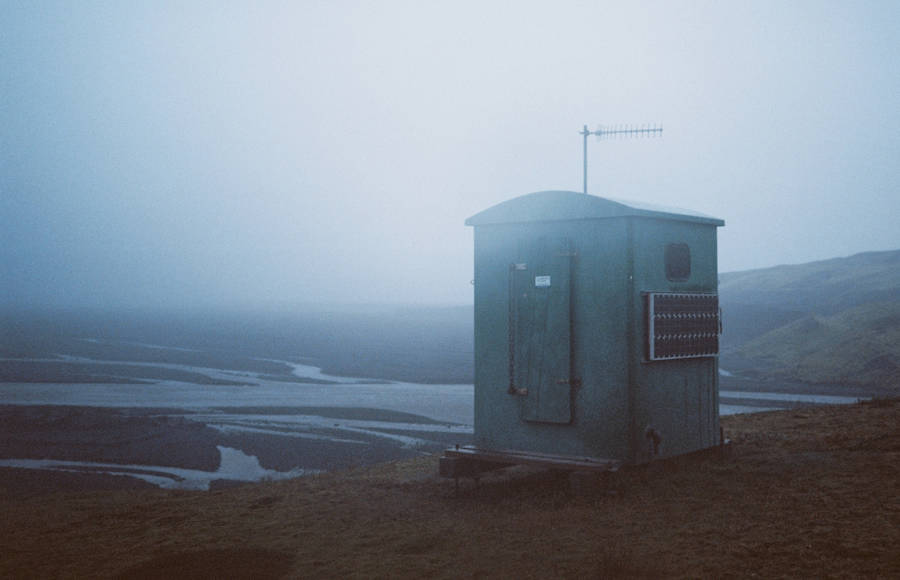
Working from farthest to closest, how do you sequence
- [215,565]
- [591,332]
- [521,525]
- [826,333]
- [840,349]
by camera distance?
[826,333] → [840,349] → [591,332] → [521,525] → [215,565]

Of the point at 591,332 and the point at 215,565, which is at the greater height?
the point at 591,332

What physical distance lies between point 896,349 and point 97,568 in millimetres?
29444

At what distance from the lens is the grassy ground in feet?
18.2

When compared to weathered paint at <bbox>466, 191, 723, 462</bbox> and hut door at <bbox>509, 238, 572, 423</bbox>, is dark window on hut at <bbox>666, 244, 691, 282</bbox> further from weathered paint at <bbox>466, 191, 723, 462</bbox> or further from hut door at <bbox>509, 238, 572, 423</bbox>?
hut door at <bbox>509, 238, 572, 423</bbox>

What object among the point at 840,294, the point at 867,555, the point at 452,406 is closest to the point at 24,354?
the point at 452,406

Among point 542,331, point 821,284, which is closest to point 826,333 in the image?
point 542,331

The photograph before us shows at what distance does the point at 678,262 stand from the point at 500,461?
278 centimetres

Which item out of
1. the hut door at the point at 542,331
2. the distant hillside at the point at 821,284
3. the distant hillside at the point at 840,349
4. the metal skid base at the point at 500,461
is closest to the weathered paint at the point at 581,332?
the hut door at the point at 542,331

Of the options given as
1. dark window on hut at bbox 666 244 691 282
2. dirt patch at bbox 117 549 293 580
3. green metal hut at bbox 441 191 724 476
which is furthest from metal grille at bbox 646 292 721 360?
dirt patch at bbox 117 549 293 580

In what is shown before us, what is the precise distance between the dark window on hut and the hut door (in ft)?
3.51

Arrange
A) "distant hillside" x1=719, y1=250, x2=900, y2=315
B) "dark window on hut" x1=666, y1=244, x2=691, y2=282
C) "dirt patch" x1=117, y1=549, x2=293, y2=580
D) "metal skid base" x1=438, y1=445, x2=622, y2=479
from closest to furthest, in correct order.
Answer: "dirt patch" x1=117, y1=549, x2=293, y2=580, "metal skid base" x1=438, y1=445, x2=622, y2=479, "dark window on hut" x1=666, y1=244, x2=691, y2=282, "distant hillside" x1=719, y1=250, x2=900, y2=315

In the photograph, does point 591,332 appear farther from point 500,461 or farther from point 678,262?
point 500,461

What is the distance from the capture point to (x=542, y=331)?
8.30 m

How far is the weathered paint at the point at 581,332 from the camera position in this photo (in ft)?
25.6
